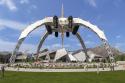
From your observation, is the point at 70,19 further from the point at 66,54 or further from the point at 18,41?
the point at 66,54

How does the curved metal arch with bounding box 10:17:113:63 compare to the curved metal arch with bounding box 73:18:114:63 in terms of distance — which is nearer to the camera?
the curved metal arch with bounding box 73:18:114:63
